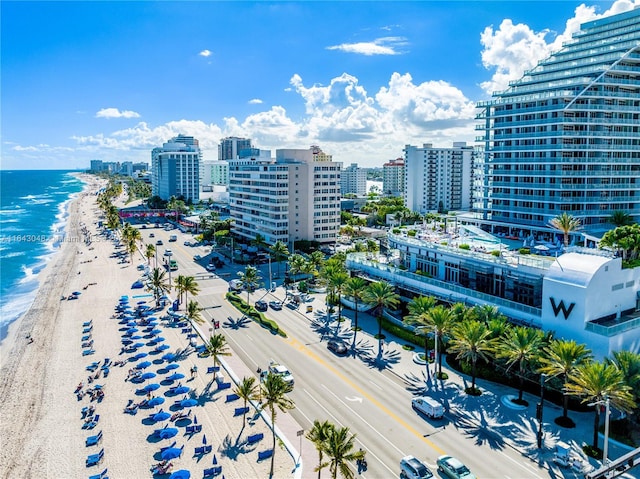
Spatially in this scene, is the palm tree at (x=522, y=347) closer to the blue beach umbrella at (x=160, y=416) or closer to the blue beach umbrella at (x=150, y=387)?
the blue beach umbrella at (x=160, y=416)

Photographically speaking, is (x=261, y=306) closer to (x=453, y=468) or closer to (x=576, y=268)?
(x=576, y=268)

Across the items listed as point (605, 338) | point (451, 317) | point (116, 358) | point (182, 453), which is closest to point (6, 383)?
point (116, 358)

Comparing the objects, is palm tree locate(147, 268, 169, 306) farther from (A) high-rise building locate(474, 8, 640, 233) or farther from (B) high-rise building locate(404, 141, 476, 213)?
(B) high-rise building locate(404, 141, 476, 213)

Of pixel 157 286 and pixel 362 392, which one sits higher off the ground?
pixel 157 286

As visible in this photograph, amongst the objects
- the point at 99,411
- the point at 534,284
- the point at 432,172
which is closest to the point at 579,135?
the point at 534,284

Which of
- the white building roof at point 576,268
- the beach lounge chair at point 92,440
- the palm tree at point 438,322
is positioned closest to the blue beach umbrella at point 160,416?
the beach lounge chair at point 92,440

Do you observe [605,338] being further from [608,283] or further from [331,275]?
[331,275]
